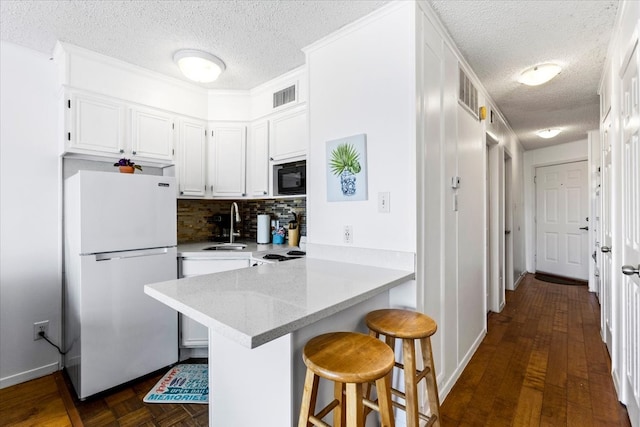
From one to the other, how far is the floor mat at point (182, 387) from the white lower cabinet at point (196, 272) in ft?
0.58

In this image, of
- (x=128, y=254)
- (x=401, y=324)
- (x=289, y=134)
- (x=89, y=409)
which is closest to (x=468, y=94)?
(x=289, y=134)

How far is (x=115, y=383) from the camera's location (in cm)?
208

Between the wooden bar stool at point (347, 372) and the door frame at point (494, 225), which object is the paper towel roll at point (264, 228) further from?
the door frame at point (494, 225)

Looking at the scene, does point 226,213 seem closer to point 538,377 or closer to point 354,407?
point 354,407

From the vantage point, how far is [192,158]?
2.88 metres

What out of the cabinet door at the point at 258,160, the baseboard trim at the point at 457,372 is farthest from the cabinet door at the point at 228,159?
the baseboard trim at the point at 457,372

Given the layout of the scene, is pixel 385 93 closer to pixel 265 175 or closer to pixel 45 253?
pixel 265 175

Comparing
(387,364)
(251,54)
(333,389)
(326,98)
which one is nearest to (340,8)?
(326,98)

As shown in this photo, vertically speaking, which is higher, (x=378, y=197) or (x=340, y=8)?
(x=340, y=8)

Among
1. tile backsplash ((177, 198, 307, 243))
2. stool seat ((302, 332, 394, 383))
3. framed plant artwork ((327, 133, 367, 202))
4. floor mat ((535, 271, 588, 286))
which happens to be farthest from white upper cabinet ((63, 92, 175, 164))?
floor mat ((535, 271, 588, 286))

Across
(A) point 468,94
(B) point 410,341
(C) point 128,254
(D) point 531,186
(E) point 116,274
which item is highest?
(A) point 468,94

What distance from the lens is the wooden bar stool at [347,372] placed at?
3.20 ft

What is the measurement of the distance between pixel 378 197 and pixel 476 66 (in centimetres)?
158

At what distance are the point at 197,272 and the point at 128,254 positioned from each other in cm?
Result: 53
